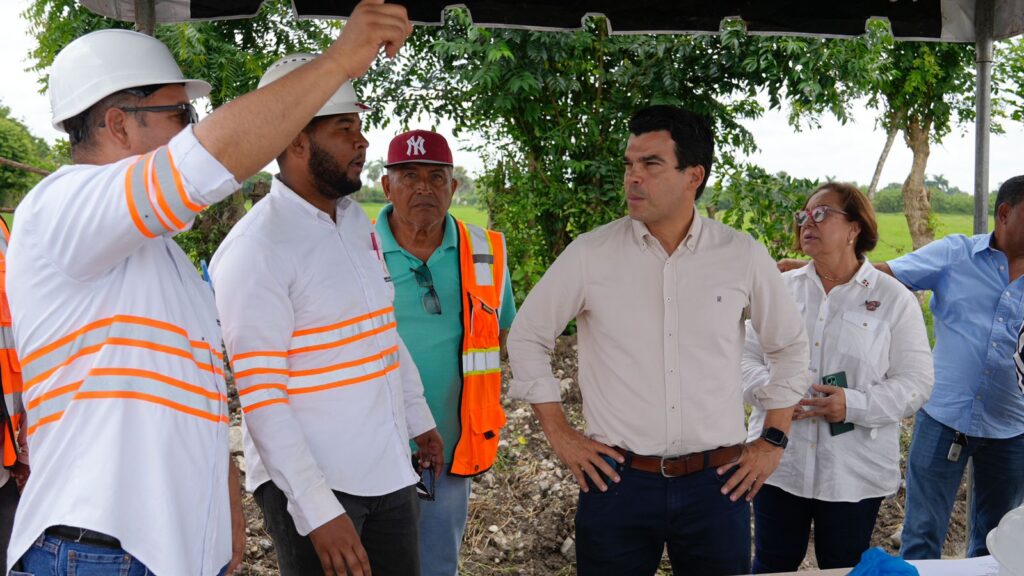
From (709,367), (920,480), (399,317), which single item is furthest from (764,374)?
(399,317)

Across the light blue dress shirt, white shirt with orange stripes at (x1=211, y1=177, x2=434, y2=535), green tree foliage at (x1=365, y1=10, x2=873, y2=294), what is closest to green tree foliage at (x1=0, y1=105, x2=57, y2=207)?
green tree foliage at (x1=365, y1=10, x2=873, y2=294)

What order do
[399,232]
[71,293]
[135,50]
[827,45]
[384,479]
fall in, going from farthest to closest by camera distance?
1. [827,45]
2. [399,232]
3. [384,479]
4. [135,50]
5. [71,293]

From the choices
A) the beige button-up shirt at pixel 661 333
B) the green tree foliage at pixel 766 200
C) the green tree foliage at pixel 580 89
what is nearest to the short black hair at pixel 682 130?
the beige button-up shirt at pixel 661 333

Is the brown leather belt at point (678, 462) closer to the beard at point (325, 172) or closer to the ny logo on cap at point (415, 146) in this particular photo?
the beard at point (325, 172)

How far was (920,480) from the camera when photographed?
3.51m

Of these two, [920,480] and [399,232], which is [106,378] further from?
[920,480]

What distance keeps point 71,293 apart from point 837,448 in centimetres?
258

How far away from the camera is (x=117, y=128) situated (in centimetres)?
155

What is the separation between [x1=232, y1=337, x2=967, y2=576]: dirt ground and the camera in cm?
413

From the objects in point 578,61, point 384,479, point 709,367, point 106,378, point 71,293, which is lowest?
point 384,479

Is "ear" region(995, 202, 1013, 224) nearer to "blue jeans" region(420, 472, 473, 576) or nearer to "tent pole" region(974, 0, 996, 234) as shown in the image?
"tent pole" region(974, 0, 996, 234)

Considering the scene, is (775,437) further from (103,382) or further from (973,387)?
(103,382)

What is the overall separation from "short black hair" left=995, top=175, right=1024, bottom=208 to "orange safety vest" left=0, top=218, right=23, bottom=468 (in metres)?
3.70

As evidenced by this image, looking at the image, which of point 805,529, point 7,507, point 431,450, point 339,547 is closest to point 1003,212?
point 805,529
